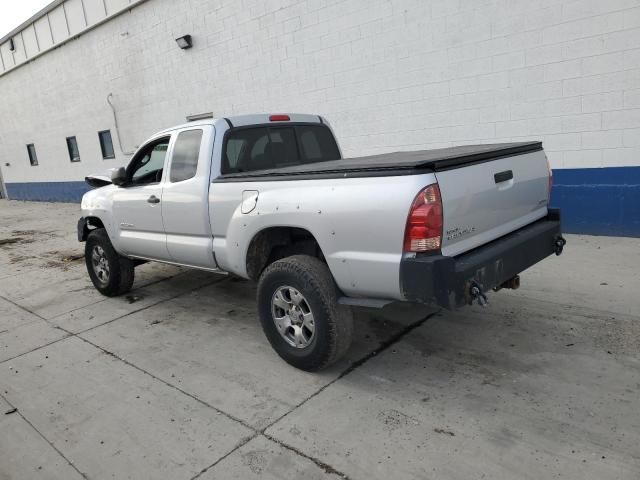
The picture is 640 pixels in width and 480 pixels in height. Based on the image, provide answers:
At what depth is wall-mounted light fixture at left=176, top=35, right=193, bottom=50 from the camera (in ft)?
36.2

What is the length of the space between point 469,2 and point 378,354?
5.39 m

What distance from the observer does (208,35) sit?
10727 mm

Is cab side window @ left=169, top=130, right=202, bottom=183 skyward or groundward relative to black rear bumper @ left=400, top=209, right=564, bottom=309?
skyward

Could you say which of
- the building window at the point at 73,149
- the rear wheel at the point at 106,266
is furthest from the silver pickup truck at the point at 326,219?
the building window at the point at 73,149

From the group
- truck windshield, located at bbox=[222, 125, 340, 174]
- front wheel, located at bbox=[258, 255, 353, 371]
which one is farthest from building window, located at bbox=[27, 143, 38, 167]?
front wheel, located at bbox=[258, 255, 353, 371]

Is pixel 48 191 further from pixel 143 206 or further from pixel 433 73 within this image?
pixel 433 73

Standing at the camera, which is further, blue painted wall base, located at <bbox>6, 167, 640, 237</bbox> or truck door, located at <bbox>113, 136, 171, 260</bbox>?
blue painted wall base, located at <bbox>6, 167, 640, 237</bbox>

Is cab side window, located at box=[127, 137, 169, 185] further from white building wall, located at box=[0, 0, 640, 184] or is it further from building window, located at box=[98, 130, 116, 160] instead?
building window, located at box=[98, 130, 116, 160]

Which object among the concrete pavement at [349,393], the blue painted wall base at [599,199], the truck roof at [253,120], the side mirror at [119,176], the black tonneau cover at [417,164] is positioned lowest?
the concrete pavement at [349,393]

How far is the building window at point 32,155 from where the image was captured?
66.5ft

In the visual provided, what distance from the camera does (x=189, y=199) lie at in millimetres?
4301

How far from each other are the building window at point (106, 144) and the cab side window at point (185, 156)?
12.1 metres

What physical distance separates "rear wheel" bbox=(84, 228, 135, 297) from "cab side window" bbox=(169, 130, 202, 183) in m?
1.66

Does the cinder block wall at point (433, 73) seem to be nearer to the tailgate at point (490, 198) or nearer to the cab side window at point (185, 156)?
the tailgate at point (490, 198)
